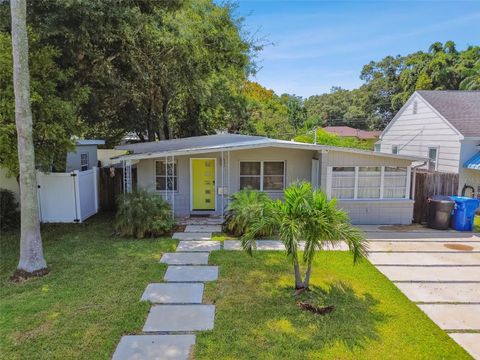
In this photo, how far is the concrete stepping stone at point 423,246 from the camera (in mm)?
8805

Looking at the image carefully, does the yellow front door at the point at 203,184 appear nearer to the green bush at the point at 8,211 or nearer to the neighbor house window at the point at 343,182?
the neighbor house window at the point at 343,182

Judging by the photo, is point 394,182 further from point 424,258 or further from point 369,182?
point 424,258

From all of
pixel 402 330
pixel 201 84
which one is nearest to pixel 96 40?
pixel 201 84

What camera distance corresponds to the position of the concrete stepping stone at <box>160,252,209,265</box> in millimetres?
7579

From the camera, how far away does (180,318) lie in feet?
17.0

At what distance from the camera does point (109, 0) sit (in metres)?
9.08

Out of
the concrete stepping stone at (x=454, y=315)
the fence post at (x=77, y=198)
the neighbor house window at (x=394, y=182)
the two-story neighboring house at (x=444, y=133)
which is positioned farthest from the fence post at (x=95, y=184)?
the two-story neighboring house at (x=444, y=133)

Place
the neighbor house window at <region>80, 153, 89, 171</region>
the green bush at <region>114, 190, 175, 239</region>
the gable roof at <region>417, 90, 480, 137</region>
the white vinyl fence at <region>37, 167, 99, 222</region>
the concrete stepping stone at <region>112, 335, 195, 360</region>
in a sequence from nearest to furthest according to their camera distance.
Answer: the concrete stepping stone at <region>112, 335, 195, 360</region> < the green bush at <region>114, 190, 175, 239</region> < the white vinyl fence at <region>37, 167, 99, 222</region> < the neighbor house window at <region>80, 153, 89, 171</region> < the gable roof at <region>417, 90, 480, 137</region>

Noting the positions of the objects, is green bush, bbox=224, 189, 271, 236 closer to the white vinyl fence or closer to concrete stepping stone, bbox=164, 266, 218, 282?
concrete stepping stone, bbox=164, 266, 218, 282

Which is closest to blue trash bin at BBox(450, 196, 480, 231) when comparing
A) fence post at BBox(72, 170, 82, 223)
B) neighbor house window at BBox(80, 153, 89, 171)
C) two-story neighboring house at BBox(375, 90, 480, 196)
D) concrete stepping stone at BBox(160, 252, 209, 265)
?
two-story neighboring house at BBox(375, 90, 480, 196)

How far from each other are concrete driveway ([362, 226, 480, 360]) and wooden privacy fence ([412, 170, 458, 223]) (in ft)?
4.43

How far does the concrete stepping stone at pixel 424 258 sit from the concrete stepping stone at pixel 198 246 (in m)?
3.71

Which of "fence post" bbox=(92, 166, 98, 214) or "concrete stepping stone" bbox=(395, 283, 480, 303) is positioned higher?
"fence post" bbox=(92, 166, 98, 214)

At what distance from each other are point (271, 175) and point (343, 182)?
239 cm
